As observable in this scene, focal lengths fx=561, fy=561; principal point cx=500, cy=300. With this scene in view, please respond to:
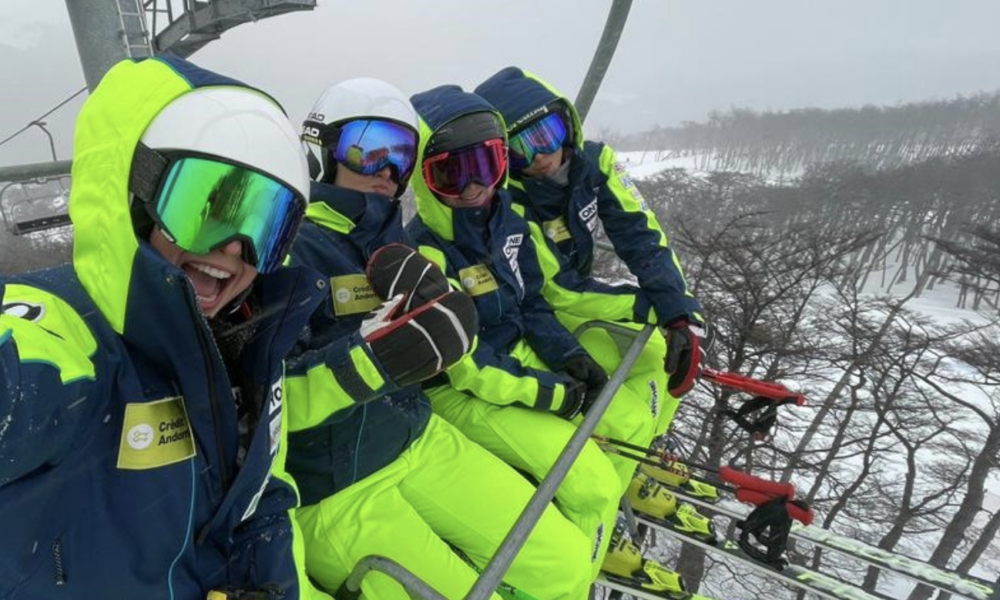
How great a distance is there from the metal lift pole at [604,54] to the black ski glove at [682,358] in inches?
69.8

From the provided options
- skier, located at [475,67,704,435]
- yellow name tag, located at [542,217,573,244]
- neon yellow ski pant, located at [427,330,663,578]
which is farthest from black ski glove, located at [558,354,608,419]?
yellow name tag, located at [542,217,573,244]

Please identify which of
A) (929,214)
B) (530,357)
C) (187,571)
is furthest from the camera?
(929,214)

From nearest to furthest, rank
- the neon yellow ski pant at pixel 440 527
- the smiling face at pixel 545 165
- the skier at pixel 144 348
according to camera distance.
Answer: the skier at pixel 144 348
the neon yellow ski pant at pixel 440 527
the smiling face at pixel 545 165

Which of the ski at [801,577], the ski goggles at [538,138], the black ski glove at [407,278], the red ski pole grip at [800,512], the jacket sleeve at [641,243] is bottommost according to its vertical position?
the ski at [801,577]

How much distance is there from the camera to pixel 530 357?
142 inches

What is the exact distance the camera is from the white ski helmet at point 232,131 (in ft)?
4.38

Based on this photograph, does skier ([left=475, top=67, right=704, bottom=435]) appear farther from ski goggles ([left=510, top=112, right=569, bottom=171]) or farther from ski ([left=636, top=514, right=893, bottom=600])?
ski ([left=636, top=514, right=893, bottom=600])

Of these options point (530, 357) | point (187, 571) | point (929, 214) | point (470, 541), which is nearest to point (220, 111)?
point (187, 571)

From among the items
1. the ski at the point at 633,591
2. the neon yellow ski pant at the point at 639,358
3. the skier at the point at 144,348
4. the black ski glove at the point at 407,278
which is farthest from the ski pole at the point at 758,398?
the skier at the point at 144,348

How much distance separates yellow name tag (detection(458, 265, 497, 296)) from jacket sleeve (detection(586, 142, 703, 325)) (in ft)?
4.53

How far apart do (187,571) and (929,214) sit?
6168 cm

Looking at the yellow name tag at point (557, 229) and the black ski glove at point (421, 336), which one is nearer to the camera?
the black ski glove at point (421, 336)

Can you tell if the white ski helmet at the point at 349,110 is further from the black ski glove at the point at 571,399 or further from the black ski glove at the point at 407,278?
the black ski glove at the point at 571,399

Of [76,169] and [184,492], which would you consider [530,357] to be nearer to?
[184,492]
